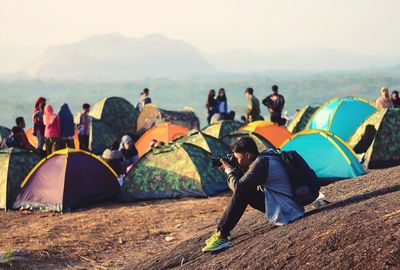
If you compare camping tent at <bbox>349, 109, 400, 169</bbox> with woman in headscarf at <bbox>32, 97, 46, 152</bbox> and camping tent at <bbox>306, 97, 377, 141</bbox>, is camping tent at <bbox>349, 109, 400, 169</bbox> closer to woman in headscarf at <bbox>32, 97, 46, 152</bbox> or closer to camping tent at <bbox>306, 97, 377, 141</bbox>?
camping tent at <bbox>306, 97, 377, 141</bbox>

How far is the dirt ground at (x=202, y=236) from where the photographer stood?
6.25 metres

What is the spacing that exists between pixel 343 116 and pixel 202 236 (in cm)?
1055

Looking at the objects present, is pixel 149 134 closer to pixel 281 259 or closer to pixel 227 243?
pixel 227 243

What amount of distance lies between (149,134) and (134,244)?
9622mm

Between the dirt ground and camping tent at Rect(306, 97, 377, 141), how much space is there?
18.7 ft

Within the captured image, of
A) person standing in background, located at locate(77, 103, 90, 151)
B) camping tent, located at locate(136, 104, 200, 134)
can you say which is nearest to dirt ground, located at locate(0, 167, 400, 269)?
person standing in background, located at locate(77, 103, 90, 151)

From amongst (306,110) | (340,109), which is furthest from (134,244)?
(306,110)

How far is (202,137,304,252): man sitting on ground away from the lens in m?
7.43

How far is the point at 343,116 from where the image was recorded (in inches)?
729

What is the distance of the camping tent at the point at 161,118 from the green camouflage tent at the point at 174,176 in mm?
9203

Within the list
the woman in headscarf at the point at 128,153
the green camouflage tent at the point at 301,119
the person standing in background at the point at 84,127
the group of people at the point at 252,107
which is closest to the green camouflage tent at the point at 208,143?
the woman in headscarf at the point at 128,153

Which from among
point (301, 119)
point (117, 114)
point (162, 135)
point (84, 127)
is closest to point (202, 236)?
point (84, 127)

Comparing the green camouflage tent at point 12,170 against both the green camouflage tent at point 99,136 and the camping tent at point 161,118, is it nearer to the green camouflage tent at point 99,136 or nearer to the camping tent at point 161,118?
the green camouflage tent at point 99,136

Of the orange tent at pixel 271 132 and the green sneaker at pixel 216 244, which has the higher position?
the orange tent at pixel 271 132
